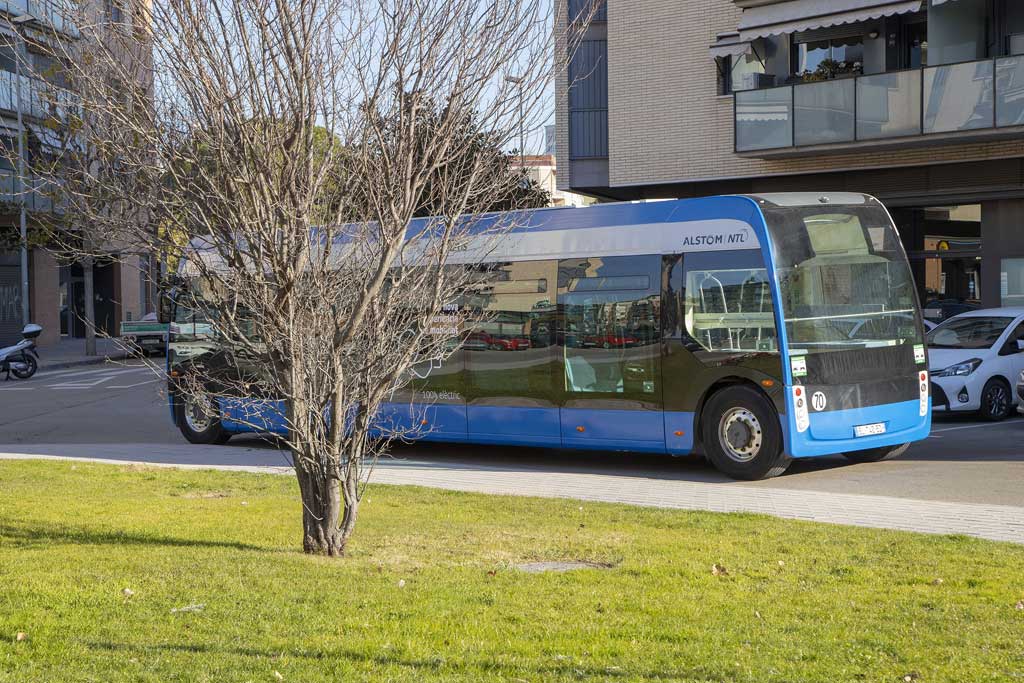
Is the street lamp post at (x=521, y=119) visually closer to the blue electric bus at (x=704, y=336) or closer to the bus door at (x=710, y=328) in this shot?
the blue electric bus at (x=704, y=336)

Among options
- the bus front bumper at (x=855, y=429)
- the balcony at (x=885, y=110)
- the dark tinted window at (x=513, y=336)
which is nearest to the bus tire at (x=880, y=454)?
the bus front bumper at (x=855, y=429)

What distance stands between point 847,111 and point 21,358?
2073 centimetres

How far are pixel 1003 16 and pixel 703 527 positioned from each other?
1967 cm

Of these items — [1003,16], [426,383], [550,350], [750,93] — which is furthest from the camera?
[750,93]

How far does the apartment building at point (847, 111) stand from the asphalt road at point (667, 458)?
8738 millimetres

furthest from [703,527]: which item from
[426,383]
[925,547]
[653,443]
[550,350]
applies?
[426,383]

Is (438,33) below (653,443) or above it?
above

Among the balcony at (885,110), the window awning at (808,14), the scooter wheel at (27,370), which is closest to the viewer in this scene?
the balcony at (885,110)

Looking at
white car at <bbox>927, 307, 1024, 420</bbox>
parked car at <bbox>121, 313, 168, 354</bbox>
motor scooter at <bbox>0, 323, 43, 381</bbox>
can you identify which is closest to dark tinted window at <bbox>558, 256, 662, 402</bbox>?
white car at <bbox>927, 307, 1024, 420</bbox>

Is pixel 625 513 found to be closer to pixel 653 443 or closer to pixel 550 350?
pixel 653 443

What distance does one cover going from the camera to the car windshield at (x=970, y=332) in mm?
17812

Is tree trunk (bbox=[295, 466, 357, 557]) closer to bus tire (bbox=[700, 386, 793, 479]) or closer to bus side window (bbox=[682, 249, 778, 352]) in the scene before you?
bus tire (bbox=[700, 386, 793, 479])

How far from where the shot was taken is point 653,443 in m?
13.1

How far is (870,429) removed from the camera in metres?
12.5
